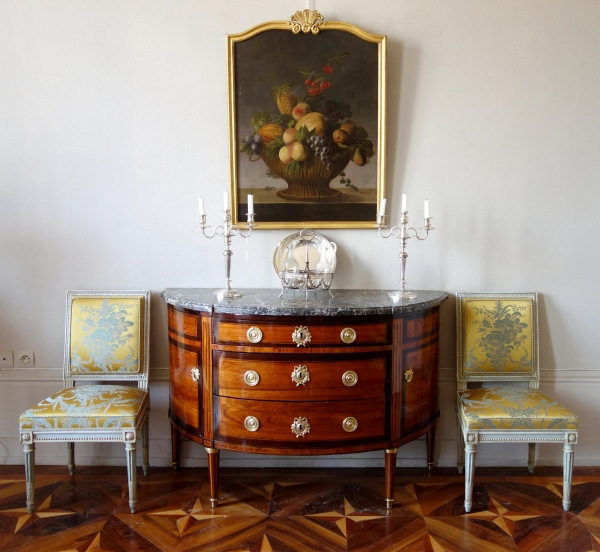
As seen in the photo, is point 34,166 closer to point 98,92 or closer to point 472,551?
point 98,92

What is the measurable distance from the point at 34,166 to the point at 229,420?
1684 millimetres

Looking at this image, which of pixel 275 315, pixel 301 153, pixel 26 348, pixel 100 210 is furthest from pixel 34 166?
pixel 275 315

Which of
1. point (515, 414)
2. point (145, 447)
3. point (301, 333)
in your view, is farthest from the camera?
point (145, 447)

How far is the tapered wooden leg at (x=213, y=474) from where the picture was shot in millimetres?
2318

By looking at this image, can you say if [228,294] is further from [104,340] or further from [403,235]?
[403,235]

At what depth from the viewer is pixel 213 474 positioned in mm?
2342

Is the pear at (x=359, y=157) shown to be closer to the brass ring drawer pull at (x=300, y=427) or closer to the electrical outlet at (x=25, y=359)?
the brass ring drawer pull at (x=300, y=427)

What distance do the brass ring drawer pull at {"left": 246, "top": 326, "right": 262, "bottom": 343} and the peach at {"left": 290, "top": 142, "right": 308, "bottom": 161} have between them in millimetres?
965

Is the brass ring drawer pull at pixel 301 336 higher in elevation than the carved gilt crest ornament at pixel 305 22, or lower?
lower

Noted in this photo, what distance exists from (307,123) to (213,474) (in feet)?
5.81

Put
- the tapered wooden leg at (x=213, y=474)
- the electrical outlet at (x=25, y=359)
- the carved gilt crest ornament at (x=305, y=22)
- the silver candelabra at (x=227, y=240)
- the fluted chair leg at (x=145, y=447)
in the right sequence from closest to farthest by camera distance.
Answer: the tapered wooden leg at (x=213, y=474) < the silver candelabra at (x=227, y=240) < the carved gilt crest ornament at (x=305, y=22) < the fluted chair leg at (x=145, y=447) < the electrical outlet at (x=25, y=359)

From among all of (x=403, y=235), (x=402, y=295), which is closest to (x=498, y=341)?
(x=402, y=295)

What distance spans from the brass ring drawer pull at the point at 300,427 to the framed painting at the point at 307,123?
1.00 meters

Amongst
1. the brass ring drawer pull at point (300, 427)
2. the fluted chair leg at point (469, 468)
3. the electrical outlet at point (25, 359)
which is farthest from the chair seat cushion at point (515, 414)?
the electrical outlet at point (25, 359)
